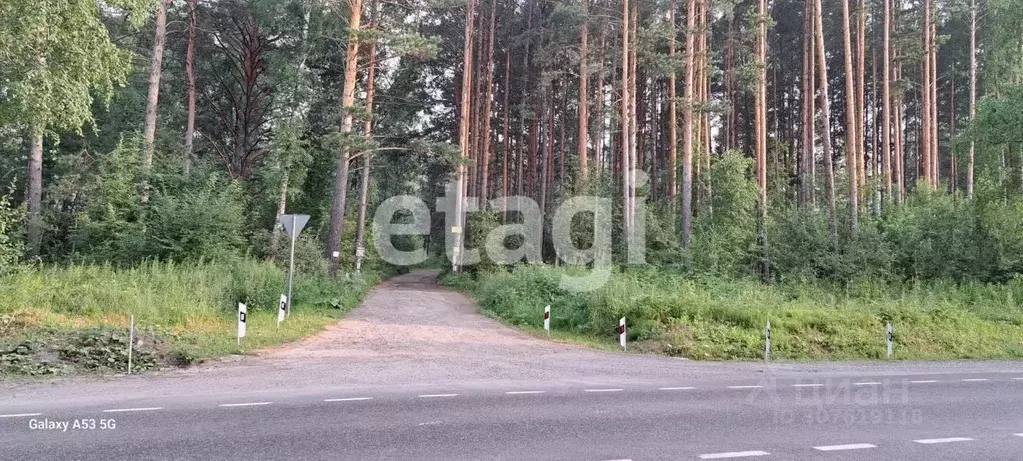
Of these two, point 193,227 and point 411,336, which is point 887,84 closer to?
point 411,336

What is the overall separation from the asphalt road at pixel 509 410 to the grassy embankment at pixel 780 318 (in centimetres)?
182

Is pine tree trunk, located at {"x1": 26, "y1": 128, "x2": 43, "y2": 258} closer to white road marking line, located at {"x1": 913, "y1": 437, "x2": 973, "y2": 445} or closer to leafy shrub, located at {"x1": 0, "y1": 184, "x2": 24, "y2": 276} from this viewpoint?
leafy shrub, located at {"x1": 0, "y1": 184, "x2": 24, "y2": 276}

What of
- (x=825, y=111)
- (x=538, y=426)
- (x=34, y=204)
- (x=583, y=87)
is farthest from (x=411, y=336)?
(x=583, y=87)

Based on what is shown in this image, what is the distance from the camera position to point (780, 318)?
16.6 metres

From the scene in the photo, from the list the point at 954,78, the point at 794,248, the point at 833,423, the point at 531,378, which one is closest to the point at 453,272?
the point at 794,248

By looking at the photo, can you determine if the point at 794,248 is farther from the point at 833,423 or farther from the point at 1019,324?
the point at 833,423

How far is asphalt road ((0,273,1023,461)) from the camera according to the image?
19.7 feet

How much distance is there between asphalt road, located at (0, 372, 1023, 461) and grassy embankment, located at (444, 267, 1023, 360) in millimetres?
5717

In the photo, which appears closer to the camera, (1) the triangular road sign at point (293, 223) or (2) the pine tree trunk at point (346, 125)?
(1) the triangular road sign at point (293, 223)

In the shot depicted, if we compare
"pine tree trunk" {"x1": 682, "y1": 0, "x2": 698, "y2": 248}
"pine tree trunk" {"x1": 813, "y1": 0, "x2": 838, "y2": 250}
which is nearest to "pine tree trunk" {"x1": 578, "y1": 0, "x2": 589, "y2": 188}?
"pine tree trunk" {"x1": 682, "y1": 0, "x2": 698, "y2": 248}

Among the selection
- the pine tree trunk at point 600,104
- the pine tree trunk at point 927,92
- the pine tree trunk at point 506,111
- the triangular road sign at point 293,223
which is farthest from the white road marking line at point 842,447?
the pine tree trunk at point 506,111

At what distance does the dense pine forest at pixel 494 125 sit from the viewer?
2117 centimetres

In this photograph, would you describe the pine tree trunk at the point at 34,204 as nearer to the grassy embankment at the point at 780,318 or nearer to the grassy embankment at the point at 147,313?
the grassy embankment at the point at 147,313

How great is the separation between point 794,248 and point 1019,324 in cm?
794
